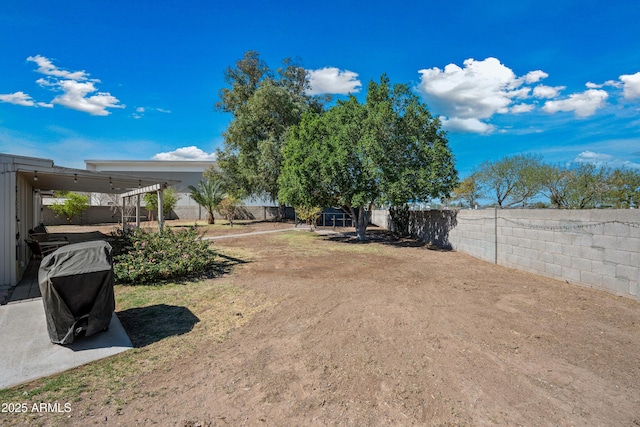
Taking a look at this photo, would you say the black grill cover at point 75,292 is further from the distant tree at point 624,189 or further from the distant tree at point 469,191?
the distant tree at point 469,191

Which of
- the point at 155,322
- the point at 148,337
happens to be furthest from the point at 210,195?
the point at 148,337

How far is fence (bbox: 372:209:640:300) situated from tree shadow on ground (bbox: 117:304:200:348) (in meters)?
7.61

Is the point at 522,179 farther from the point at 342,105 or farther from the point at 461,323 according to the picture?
the point at 461,323

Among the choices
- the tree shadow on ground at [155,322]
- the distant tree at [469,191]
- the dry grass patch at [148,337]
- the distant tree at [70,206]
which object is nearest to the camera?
the dry grass patch at [148,337]

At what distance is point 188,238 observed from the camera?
8.50 m

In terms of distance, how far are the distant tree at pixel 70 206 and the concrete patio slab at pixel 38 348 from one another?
831 inches

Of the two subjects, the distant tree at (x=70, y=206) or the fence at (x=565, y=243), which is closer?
the fence at (x=565, y=243)

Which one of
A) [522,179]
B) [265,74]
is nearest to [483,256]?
[522,179]

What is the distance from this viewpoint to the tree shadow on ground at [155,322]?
4281 millimetres

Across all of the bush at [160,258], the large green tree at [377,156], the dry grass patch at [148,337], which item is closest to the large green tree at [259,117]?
the large green tree at [377,156]

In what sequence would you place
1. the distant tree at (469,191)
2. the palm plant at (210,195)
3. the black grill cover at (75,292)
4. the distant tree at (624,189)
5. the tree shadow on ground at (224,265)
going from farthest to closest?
the distant tree at (469,191)
the palm plant at (210,195)
the distant tree at (624,189)
the tree shadow on ground at (224,265)
the black grill cover at (75,292)

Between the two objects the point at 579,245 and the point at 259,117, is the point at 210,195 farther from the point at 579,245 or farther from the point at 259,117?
the point at 579,245

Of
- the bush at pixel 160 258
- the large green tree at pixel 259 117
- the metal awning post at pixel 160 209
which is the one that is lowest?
the bush at pixel 160 258

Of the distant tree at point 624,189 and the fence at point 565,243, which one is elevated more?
the distant tree at point 624,189
